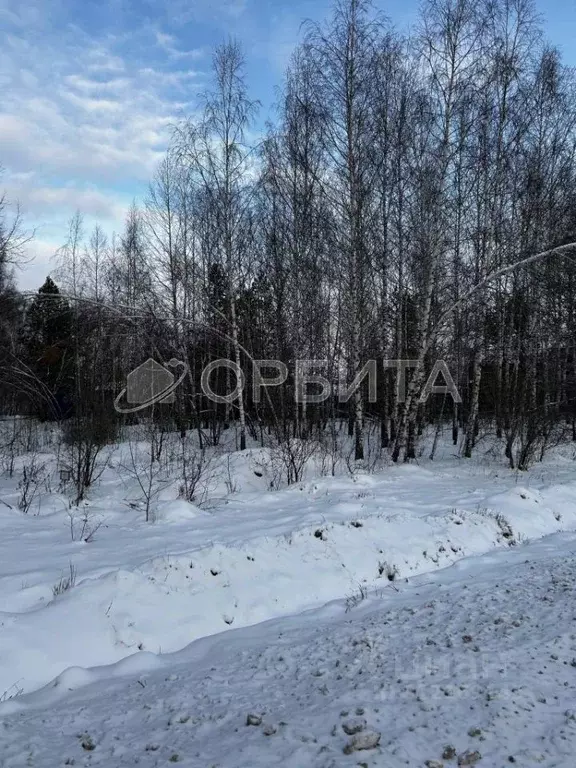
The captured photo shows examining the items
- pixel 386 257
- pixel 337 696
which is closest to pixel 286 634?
pixel 337 696

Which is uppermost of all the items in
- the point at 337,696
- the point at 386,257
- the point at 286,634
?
the point at 386,257

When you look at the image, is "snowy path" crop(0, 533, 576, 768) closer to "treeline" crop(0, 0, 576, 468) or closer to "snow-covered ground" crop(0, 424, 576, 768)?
"snow-covered ground" crop(0, 424, 576, 768)

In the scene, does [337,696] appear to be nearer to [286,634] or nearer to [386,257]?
[286,634]

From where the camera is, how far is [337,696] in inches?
117

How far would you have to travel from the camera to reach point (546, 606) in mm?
4113

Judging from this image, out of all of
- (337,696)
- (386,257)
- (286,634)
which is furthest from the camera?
(386,257)

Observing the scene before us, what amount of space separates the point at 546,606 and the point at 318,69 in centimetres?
1265

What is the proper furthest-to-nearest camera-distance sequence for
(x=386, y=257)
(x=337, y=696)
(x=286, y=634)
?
(x=386, y=257), (x=286, y=634), (x=337, y=696)

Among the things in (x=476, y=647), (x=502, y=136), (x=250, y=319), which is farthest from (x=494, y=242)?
(x=476, y=647)

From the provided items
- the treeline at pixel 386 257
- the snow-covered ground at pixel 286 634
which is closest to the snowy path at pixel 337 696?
the snow-covered ground at pixel 286 634

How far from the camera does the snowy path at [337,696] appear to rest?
248 cm

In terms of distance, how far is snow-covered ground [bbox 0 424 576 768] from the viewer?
102 inches

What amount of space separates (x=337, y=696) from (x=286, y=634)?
1.21m

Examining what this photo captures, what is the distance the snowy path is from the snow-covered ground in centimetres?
1
